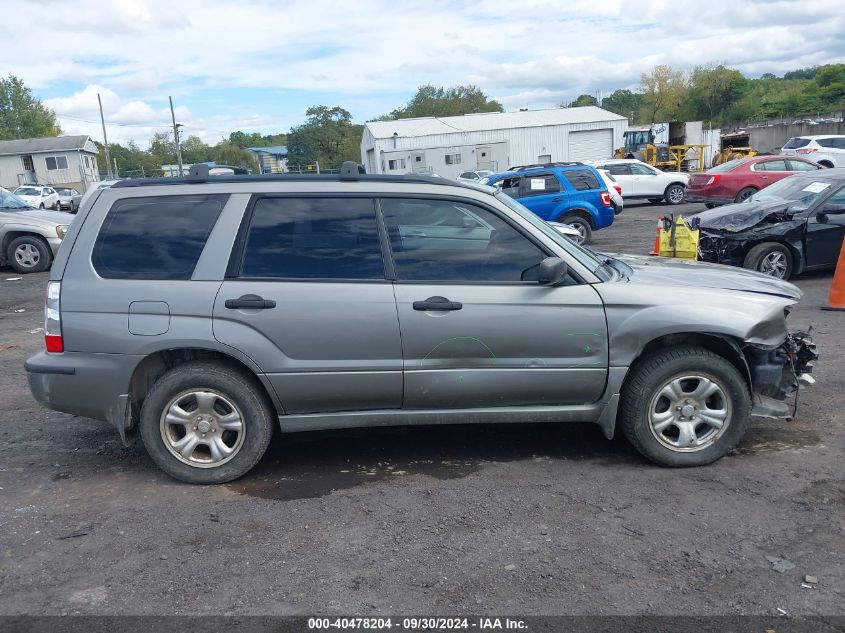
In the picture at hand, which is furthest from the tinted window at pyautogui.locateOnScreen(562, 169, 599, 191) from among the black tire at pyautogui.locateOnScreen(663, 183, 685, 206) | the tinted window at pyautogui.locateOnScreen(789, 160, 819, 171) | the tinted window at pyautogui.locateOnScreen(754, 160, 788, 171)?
the black tire at pyautogui.locateOnScreen(663, 183, 685, 206)

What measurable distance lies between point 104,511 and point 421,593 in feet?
6.77

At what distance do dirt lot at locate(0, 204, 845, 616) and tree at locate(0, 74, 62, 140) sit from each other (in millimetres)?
98112

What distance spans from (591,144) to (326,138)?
70.1ft

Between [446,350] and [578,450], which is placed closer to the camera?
[446,350]

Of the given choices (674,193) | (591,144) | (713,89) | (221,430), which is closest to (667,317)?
(221,430)

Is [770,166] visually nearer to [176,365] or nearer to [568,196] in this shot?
[568,196]

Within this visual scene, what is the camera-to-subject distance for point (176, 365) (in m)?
4.45

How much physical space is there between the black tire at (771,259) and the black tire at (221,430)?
301 inches

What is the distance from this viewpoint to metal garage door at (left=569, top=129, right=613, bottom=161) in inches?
1809

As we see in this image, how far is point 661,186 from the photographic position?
78.8 ft

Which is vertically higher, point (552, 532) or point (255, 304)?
point (255, 304)

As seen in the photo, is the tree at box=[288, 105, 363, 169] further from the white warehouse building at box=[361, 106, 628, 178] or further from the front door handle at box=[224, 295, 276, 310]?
the front door handle at box=[224, 295, 276, 310]

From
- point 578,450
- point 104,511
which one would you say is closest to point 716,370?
point 578,450

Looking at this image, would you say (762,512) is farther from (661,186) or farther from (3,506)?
(661,186)
